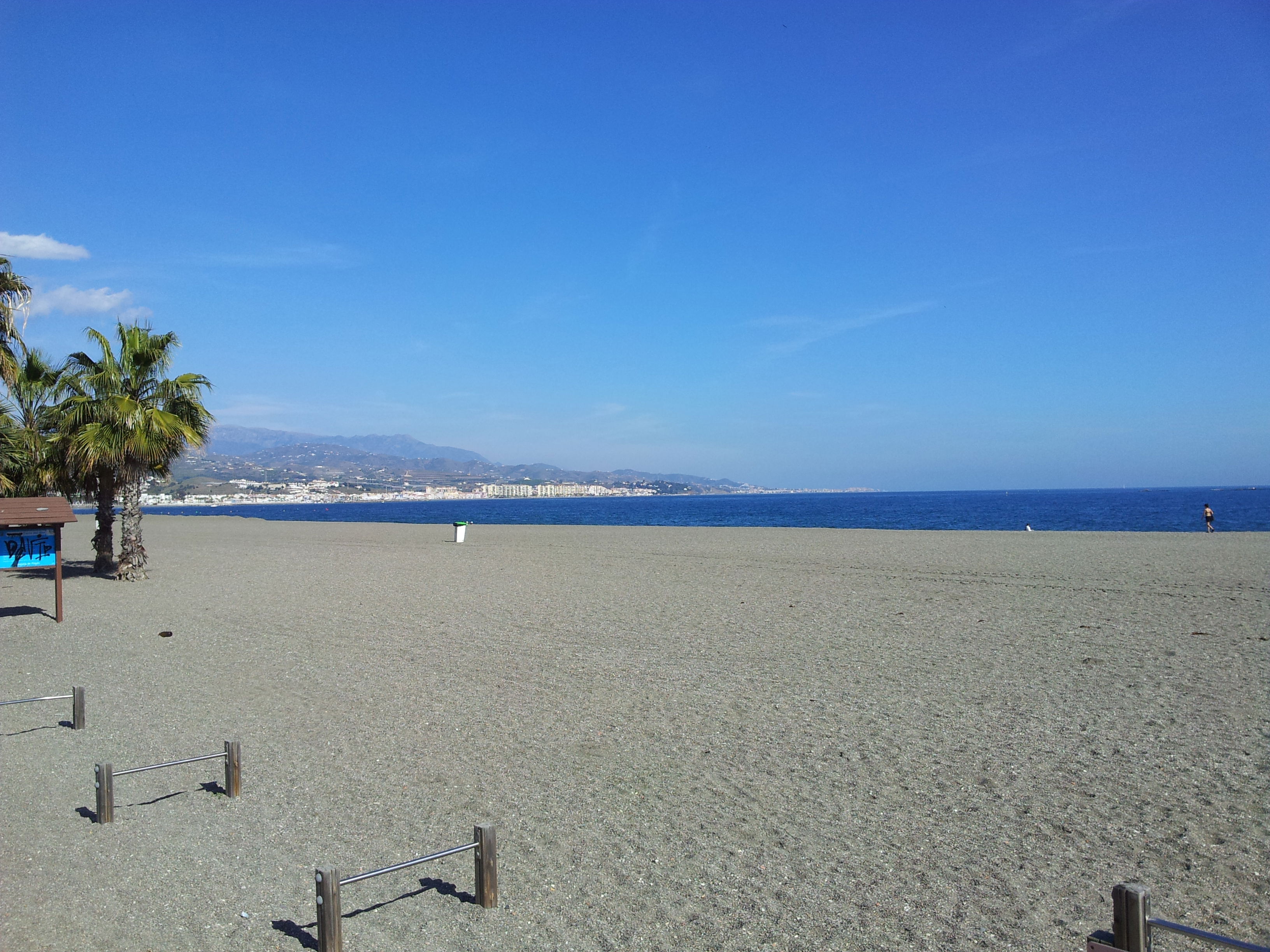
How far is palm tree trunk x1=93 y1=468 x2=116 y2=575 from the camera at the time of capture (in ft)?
58.0

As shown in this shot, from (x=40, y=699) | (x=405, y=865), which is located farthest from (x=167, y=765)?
(x=40, y=699)

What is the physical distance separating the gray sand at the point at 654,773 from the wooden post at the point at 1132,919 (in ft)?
2.81

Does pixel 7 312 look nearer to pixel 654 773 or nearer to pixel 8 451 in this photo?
pixel 8 451

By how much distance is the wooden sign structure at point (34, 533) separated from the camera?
12086 mm

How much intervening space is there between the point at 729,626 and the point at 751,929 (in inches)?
312

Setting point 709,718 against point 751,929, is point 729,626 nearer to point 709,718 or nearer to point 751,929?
point 709,718

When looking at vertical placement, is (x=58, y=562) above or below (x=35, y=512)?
below

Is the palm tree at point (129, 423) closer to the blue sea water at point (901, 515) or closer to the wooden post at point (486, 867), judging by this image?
the wooden post at point (486, 867)

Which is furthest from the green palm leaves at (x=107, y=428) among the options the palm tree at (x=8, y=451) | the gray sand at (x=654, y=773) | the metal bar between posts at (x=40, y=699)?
the metal bar between posts at (x=40, y=699)

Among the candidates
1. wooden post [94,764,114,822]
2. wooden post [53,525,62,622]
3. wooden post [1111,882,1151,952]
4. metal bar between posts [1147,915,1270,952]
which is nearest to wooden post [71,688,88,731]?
wooden post [94,764,114,822]

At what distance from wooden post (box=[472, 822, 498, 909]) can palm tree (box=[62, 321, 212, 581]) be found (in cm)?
1531

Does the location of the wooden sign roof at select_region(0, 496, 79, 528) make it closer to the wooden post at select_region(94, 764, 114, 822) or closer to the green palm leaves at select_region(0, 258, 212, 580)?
the green palm leaves at select_region(0, 258, 212, 580)

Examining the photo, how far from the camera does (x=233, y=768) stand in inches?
215

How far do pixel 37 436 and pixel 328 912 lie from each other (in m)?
18.4
